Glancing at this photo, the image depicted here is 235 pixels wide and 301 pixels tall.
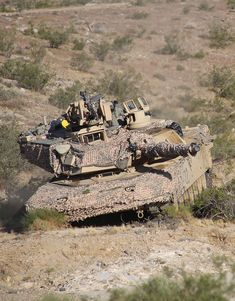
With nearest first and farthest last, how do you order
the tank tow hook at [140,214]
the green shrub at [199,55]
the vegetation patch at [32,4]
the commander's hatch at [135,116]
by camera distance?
1. the tank tow hook at [140,214]
2. the commander's hatch at [135,116]
3. the green shrub at [199,55]
4. the vegetation patch at [32,4]

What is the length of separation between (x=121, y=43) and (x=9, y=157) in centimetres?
2183

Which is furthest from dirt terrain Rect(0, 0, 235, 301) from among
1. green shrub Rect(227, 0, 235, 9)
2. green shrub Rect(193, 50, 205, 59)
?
green shrub Rect(227, 0, 235, 9)

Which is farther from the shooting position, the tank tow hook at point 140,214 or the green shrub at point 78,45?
the green shrub at point 78,45

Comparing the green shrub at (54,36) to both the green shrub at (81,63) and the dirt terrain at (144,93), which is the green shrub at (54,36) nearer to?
the dirt terrain at (144,93)

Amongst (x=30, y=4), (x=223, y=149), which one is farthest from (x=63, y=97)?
(x=30, y=4)

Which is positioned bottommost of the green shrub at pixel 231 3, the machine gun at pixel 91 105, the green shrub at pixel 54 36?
the green shrub at pixel 231 3

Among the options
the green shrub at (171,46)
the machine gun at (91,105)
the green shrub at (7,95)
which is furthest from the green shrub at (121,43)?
the machine gun at (91,105)

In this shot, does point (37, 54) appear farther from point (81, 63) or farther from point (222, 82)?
point (222, 82)

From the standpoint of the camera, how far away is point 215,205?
1511 centimetres

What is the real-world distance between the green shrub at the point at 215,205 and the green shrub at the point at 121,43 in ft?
87.6

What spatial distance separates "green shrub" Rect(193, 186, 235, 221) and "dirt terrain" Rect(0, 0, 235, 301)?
41 cm

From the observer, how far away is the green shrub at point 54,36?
40656 mm

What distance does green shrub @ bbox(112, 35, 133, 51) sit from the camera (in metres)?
41.3

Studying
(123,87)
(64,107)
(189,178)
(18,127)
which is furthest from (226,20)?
(189,178)
